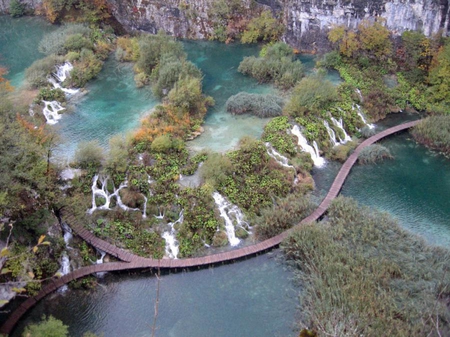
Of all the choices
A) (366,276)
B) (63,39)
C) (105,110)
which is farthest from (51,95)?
(366,276)

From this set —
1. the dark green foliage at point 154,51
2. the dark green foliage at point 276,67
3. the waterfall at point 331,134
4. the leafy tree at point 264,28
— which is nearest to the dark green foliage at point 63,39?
the dark green foliage at point 154,51

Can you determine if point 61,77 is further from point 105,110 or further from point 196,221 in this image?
point 196,221

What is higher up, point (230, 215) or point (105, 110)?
point (105, 110)

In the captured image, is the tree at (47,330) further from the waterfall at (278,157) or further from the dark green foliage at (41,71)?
the dark green foliage at (41,71)

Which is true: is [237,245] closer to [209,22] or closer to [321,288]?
[321,288]

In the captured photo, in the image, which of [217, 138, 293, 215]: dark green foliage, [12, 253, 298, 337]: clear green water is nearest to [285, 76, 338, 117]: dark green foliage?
[217, 138, 293, 215]: dark green foliage

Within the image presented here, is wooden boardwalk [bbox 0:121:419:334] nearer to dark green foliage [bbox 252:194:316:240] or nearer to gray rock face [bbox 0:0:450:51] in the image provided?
dark green foliage [bbox 252:194:316:240]

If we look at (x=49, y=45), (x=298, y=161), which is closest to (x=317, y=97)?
(x=298, y=161)
